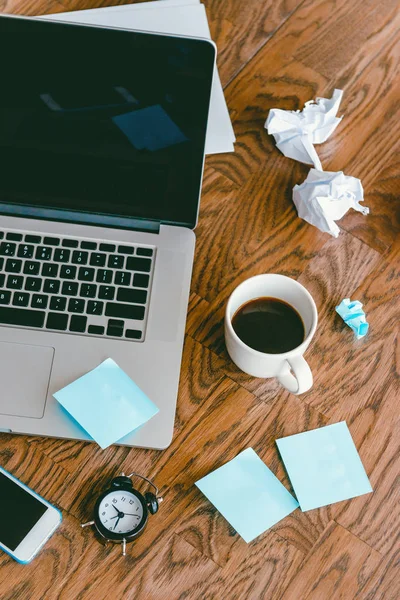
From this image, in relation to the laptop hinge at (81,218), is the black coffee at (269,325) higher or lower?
higher

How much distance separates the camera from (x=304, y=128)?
0.90 m

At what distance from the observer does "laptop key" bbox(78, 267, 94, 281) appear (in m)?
0.79

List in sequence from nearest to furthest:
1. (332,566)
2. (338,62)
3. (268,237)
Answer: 1. (332,566)
2. (268,237)
3. (338,62)

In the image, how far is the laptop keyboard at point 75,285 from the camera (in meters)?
0.77

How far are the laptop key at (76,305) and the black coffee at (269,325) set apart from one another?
7.4 inches

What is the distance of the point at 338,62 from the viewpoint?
38.5 inches

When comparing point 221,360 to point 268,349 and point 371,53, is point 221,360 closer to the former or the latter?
point 268,349

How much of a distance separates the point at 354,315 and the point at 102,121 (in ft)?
1.31

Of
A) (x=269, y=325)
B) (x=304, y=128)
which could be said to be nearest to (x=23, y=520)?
(x=269, y=325)

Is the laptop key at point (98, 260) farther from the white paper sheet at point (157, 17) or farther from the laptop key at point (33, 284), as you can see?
the white paper sheet at point (157, 17)

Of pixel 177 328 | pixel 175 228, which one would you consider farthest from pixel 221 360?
pixel 175 228

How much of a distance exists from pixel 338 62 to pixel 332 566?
0.73 meters

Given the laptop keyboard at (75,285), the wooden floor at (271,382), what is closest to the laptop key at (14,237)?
the laptop keyboard at (75,285)

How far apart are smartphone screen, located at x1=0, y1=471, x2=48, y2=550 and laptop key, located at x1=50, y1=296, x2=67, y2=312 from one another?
0.21m
